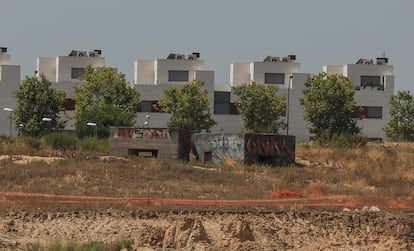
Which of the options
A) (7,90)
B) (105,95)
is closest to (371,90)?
(105,95)

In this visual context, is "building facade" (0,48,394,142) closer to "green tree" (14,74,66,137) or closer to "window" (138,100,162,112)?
"window" (138,100,162,112)

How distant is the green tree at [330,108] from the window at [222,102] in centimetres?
1305

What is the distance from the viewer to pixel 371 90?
326 feet

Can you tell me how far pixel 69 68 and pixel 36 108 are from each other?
16648 mm

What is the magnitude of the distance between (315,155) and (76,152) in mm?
15979

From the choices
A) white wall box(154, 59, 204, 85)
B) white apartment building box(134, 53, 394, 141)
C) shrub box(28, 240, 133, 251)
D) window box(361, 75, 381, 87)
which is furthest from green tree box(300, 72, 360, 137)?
shrub box(28, 240, 133, 251)

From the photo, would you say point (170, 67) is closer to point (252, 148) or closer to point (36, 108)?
point (36, 108)

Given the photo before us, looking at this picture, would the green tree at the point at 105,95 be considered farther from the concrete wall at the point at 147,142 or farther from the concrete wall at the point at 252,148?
the concrete wall at the point at 147,142

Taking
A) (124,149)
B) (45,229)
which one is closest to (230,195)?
(45,229)

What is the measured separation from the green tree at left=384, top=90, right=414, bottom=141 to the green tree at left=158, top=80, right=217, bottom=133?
1720 cm

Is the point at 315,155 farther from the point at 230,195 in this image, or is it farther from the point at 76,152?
the point at 230,195

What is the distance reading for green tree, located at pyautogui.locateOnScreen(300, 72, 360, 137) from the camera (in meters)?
84.6

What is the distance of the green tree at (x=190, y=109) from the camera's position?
81500mm

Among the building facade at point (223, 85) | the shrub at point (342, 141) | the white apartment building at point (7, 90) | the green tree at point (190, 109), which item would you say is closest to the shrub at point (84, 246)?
the shrub at point (342, 141)
